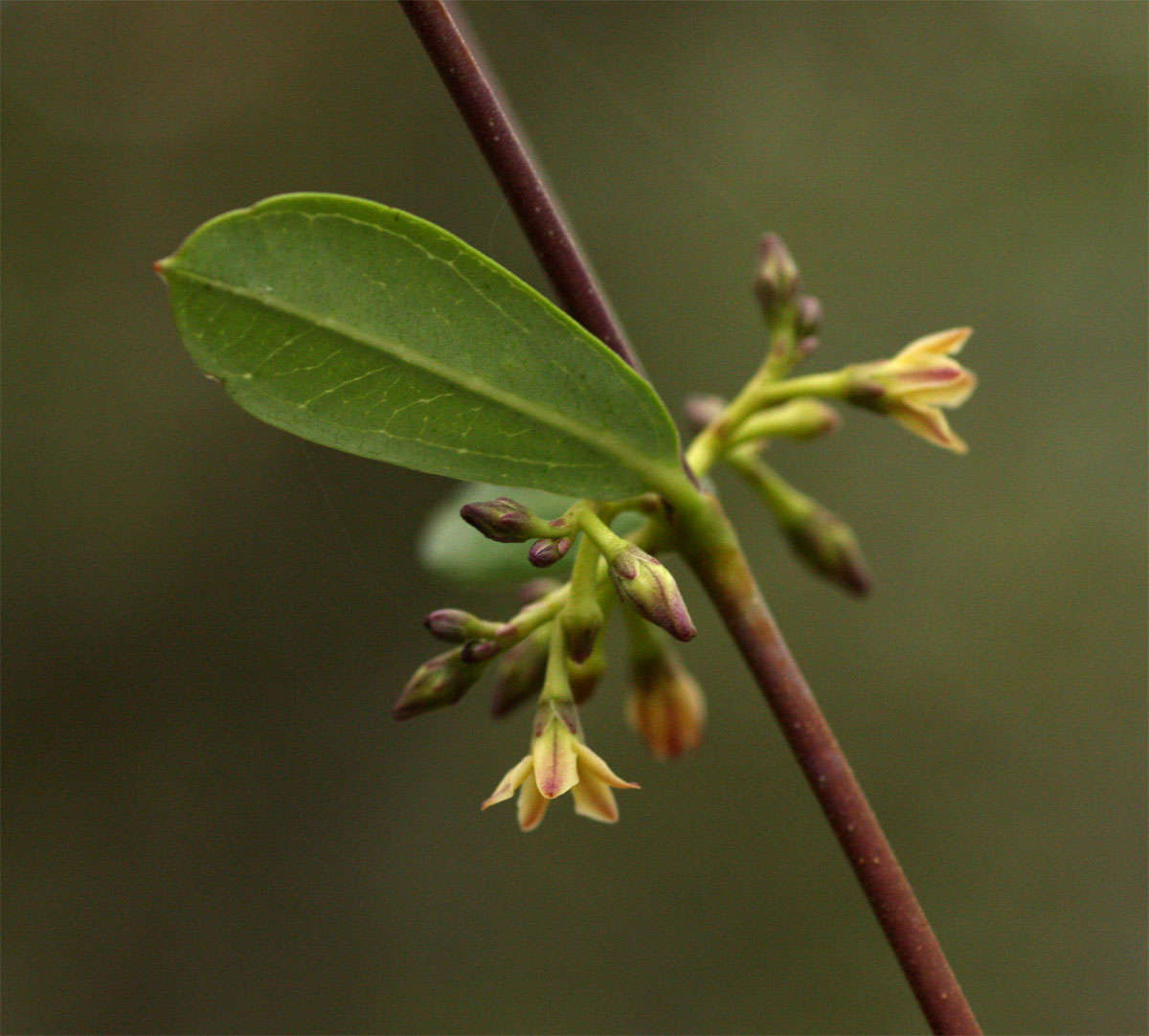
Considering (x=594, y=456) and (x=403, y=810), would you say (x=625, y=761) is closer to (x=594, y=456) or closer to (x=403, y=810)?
(x=403, y=810)

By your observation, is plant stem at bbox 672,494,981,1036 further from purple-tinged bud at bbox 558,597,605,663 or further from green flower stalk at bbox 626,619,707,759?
green flower stalk at bbox 626,619,707,759

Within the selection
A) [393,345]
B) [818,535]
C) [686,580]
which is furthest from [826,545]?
[686,580]

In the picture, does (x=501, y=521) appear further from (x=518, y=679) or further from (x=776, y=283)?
(x=776, y=283)

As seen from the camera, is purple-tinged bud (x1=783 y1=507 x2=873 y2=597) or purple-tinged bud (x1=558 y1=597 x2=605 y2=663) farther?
purple-tinged bud (x1=783 y1=507 x2=873 y2=597)

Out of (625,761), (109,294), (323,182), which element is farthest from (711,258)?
(109,294)

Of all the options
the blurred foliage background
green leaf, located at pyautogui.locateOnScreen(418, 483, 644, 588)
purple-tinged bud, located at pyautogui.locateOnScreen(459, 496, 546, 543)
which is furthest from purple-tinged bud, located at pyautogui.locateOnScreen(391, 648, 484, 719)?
the blurred foliage background

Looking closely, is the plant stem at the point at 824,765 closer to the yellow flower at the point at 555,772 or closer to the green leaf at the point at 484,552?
A: the yellow flower at the point at 555,772
